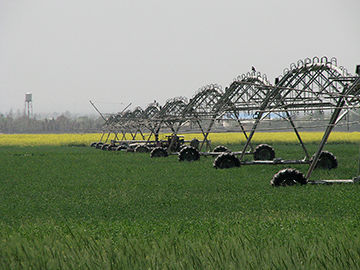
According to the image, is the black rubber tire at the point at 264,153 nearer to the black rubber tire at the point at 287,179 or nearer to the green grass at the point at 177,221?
the green grass at the point at 177,221

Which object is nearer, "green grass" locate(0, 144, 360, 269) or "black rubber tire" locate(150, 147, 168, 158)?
"green grass" locate(0, 144, 360, 269)

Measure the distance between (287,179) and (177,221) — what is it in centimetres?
579

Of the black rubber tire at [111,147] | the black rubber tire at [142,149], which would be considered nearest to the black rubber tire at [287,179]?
the black rubber tire at [142,149]

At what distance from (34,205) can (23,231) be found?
11.4 ft

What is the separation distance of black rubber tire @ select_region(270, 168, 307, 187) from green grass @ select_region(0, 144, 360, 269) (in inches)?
13.8

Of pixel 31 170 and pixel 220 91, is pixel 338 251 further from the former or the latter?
pixel 220 91

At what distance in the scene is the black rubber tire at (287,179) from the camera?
14734mm

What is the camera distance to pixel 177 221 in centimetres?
988

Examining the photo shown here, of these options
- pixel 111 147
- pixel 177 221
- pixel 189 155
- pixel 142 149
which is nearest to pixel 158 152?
pixel 189 155

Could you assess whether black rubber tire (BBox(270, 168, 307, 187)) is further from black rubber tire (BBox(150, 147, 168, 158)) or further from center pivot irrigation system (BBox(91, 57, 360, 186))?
black rubber tire (BBox(150, 147, 168, 158))

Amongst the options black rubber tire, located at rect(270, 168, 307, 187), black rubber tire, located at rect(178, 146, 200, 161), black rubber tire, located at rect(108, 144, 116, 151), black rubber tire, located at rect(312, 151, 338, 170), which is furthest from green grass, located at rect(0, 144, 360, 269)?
black rubber tire, located at rect(108, 144, 116, 151)

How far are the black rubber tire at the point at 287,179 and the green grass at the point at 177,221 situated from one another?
13.8 inches

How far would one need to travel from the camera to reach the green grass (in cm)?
634

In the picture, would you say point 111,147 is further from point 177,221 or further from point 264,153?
point 177,221
